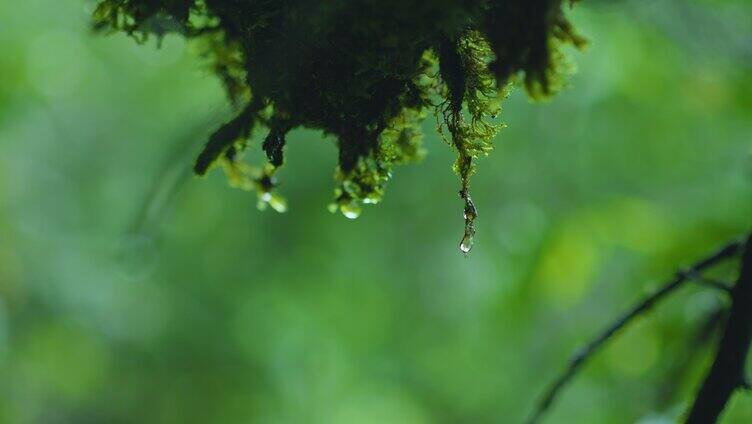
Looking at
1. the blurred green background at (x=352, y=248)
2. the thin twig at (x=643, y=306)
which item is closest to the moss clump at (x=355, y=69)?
the thin twig at (x=643, y=306)

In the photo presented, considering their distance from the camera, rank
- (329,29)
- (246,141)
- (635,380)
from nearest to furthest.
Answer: (329,29)
(246,141)
(635,380)

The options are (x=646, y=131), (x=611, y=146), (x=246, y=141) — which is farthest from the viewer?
(x=611, y=146)

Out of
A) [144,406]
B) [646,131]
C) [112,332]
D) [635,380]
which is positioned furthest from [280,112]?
[144,406]

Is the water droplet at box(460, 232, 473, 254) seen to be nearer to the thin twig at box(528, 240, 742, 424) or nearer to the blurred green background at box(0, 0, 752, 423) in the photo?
the thin twig at box(528, 240, 742, 424)

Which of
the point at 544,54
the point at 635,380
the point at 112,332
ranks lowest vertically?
the point at 544,54

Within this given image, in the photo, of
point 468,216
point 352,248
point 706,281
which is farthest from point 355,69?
point 352,248

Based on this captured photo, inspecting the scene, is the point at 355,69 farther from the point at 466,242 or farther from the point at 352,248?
the point at 352,248

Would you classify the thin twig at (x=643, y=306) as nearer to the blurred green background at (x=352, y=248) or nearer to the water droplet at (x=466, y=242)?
the water droplet at (x=466, y=242)

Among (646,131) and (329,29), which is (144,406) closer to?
(646,131)
